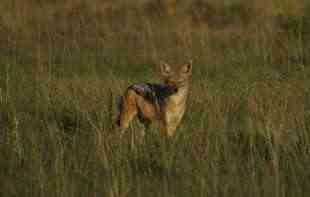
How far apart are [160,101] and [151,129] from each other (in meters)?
0.53

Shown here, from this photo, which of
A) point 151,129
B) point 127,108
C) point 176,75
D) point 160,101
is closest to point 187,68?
point 176,75

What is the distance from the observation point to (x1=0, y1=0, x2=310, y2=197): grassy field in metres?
3.99

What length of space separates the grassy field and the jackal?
0.39ft

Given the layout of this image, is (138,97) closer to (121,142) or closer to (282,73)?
(121,142)

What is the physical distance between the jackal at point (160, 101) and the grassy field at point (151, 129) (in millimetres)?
117

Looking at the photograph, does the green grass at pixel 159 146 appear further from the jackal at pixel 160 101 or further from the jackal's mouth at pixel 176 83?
the jackal's mouth at pixel 176 83

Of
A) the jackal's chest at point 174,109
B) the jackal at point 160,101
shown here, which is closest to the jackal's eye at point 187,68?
the jackal at point 160,101

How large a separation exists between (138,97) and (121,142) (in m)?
1.12

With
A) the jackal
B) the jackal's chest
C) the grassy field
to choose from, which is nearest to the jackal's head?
the jackal

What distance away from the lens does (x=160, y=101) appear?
6.12 meters

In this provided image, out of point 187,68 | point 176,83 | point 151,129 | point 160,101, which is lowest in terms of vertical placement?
point 151,129

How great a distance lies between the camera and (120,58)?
9312 mm

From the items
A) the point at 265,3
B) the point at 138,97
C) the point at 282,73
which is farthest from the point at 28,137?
the point at 265,3

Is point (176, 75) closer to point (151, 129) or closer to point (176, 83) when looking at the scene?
point (176, 83)
